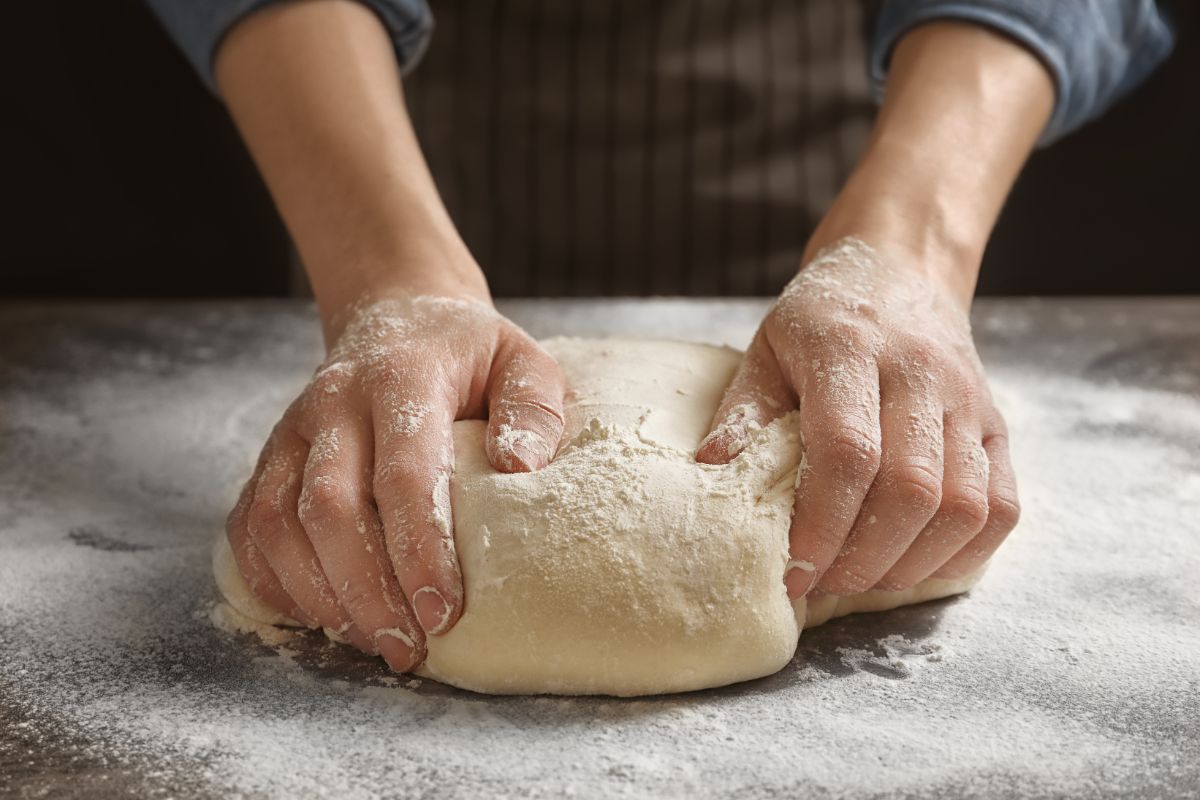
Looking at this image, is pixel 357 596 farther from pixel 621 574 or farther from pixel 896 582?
pixel 896 582

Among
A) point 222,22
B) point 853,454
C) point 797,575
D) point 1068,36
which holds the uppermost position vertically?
point 1068,36

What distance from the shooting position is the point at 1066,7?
1.56 metres

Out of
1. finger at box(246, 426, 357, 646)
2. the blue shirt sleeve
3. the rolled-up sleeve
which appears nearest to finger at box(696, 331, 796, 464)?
finger at box(246, 426, 357, 646)

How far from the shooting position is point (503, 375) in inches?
44.3

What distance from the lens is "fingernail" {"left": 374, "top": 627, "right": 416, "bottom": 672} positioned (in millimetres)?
970

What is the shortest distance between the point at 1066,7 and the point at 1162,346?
520 mm

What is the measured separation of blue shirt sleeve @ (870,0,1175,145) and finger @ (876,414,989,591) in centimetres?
73

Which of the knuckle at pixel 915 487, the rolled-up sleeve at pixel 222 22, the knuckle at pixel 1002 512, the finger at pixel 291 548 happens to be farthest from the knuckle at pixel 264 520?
the rolled-up sleeve at pixel 222 22

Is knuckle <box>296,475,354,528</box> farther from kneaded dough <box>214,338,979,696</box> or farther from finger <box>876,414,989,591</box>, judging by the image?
finger <box>876,414,989,591</box>

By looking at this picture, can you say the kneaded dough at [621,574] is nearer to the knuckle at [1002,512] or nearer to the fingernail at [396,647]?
the fingernail at [396,647]

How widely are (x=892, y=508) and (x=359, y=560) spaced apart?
444mm

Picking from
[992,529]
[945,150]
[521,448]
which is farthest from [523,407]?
[945,150]

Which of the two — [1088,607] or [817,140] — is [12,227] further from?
[1088,607]

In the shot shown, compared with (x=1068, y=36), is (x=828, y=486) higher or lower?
lower
